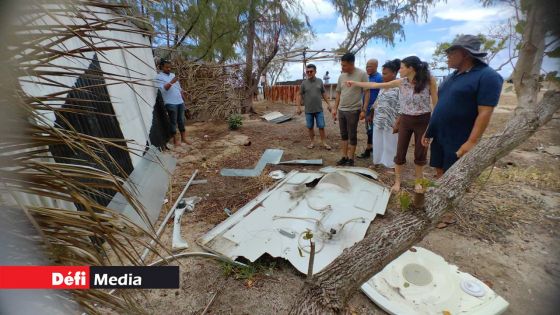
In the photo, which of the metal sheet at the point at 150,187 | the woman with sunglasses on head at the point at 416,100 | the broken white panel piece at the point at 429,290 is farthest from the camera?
the metal sheet at the point at 150,187

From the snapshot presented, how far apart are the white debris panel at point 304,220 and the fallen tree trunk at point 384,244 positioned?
68cm

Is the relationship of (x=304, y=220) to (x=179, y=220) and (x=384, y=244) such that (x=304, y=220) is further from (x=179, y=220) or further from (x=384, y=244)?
(x=179, y=220)

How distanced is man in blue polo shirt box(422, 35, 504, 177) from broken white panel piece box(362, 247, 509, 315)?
1.07 m

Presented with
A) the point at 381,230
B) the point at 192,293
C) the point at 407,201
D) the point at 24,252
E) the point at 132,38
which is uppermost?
the point at 132,38

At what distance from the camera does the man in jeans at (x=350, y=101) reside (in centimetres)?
384

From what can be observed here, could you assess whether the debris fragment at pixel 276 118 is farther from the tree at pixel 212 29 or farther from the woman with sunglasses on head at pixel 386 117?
the woman with sunglasses on head at pixel 386 117

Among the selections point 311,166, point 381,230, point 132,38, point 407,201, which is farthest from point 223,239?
point 132,38

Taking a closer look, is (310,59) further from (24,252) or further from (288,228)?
(24,252)

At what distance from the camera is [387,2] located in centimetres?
1139

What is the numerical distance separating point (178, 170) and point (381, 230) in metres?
3.73

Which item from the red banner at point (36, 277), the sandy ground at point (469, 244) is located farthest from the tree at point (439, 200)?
the red banner at point (36, 277)

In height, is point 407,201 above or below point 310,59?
below

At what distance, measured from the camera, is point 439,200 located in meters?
1.72

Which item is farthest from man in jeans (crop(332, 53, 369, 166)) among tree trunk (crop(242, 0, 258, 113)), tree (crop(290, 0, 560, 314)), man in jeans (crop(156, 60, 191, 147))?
tree trunk (crop(242, 0, 258, 113))
